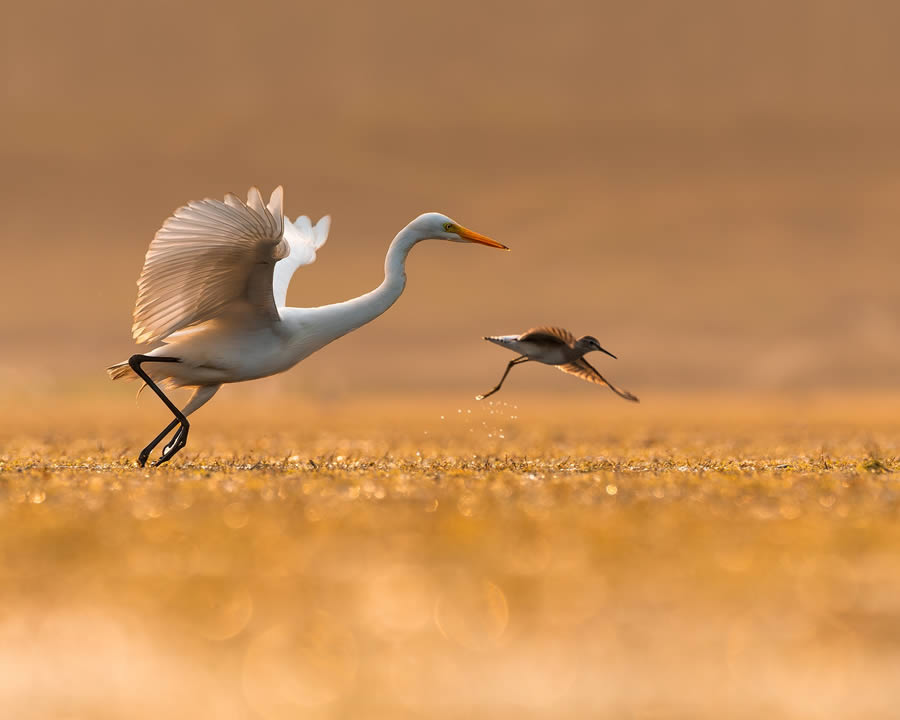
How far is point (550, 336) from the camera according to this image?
1421 centimetres

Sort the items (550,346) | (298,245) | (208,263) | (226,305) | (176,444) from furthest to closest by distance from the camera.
Result: 1. (298,245)
2. (550,346)
3. (176,444)
4. (226,305)
5. (208,263)

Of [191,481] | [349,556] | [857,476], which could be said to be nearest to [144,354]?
[191,481]

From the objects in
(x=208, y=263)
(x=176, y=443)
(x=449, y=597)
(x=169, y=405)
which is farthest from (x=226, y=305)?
(x=449, y=597)

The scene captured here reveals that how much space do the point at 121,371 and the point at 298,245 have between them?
4.19 meters

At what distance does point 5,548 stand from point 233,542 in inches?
62.0

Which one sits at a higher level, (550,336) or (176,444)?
(550,336)

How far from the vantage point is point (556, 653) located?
5043 mm

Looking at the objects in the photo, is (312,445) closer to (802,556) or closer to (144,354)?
(144,354)

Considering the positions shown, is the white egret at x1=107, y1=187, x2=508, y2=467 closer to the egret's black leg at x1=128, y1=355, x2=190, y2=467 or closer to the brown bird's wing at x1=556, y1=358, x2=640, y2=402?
the egret's black leg at x1=128, y1=355, x2=190, y2=467

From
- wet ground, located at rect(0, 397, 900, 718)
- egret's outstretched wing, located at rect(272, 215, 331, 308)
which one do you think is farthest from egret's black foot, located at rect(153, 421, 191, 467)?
egret's outstretched wing, located at rect(272, 215, 331, 308)

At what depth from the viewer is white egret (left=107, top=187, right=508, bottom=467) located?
40.5 feet

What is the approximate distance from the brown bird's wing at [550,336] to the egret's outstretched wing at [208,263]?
332 centimetres

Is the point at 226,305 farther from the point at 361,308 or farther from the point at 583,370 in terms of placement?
the point at 583,370

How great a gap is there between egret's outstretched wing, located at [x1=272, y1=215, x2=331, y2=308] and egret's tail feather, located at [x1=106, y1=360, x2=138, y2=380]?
2.63 m
